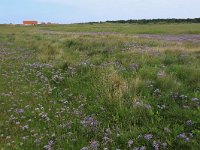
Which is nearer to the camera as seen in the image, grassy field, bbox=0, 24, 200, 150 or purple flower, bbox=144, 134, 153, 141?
purple flower, bbox=144, 134, 153, 141

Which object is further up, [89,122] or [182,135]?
[182,135]

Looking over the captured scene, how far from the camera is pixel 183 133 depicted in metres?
6.32

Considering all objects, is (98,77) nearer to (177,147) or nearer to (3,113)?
(3,113)

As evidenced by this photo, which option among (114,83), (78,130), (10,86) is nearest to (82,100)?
(114,83)

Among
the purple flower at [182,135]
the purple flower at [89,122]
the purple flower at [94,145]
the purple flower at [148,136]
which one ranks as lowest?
the purple flower at [94,145]

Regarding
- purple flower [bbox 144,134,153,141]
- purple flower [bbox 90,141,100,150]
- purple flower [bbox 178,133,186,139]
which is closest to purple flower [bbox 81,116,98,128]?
purple flower [bbox 90,141,100,150]

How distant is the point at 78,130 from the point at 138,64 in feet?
20.7

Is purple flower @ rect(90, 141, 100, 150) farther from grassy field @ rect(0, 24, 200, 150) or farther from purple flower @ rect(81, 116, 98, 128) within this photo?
purple flower @ rect(81, 116, 98, 128)

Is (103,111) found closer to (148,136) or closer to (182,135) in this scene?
(148,136)

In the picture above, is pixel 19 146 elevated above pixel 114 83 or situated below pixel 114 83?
below

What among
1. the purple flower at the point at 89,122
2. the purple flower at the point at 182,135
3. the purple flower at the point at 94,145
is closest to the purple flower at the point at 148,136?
the purple flower at the point at 182,135

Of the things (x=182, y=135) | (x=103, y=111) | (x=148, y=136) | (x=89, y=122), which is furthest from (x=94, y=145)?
(x=103, y=111)

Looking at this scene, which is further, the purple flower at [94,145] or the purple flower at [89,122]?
A: the purple flower at [89,122]

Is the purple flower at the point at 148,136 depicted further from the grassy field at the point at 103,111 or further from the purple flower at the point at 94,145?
the purple flower at the point at 94,145
